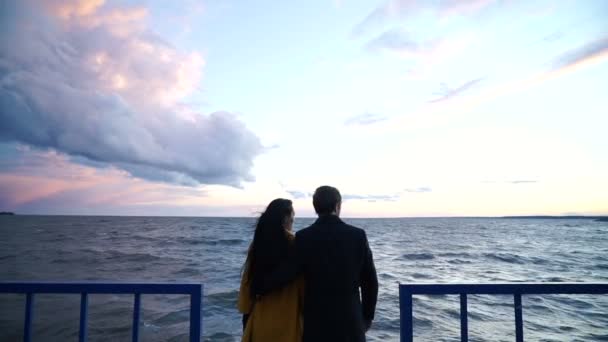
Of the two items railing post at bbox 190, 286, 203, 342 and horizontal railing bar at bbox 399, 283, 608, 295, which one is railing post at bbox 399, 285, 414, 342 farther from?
railing post at bbox 190, 286, 203, 342

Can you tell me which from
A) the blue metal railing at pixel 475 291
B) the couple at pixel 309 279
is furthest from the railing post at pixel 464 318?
the couple at pixel 309 279

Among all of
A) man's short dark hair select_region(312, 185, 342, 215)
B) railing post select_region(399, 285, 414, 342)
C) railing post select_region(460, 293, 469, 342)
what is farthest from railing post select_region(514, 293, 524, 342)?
man's short dark hair select_region(312, 185, 342, 215)

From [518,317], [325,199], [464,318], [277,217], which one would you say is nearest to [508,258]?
[518,317]

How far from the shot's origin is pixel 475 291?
2404 mm

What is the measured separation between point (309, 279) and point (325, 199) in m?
0.52

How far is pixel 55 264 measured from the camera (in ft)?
70.0

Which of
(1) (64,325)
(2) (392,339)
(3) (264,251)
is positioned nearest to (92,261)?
(1) (64,325)

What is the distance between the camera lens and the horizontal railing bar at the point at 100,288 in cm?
237

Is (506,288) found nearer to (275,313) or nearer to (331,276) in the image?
(331,276)

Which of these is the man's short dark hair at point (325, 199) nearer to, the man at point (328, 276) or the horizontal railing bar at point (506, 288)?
the man at point (328, 276)

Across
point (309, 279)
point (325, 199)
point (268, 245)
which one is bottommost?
point (309, 279)

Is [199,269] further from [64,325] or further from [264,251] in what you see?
[264,251]

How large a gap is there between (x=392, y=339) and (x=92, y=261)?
2149 centimetres

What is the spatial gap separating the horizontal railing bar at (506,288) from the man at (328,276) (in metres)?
0.49
